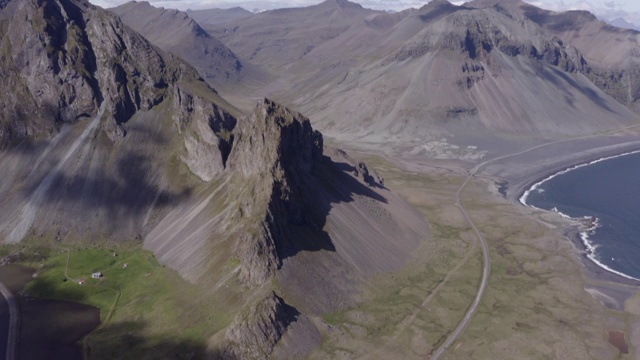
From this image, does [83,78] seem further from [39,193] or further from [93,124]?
[39,193]

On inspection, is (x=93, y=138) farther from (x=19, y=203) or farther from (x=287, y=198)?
(x=287, y=198)

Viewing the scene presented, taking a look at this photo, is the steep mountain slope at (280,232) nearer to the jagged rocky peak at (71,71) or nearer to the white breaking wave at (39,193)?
the white breaking wave at (39,193)

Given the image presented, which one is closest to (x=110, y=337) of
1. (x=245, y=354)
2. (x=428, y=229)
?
(x=245, y=354)

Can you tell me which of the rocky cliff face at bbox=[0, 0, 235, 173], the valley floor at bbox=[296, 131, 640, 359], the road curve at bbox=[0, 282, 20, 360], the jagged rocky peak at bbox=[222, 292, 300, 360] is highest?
the rocky cliff face at bbox=[0, 0, 235, 173]

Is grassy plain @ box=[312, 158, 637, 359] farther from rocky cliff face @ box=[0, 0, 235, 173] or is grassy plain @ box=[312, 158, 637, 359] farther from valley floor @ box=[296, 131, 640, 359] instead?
rocky cliff face @ box=[0, 0, 235, 173]

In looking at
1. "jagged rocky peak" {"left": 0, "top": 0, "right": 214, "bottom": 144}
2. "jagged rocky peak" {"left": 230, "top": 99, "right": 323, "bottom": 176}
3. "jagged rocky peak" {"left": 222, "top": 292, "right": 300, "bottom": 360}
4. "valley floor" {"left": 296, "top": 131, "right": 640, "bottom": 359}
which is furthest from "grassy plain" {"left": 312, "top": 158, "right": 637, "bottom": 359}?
"jagged rocky peak" {"left": 0, "top": 0, "right": 214, "bottom": 144}

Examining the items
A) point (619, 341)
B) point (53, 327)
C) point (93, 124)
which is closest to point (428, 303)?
point (619, 341)
